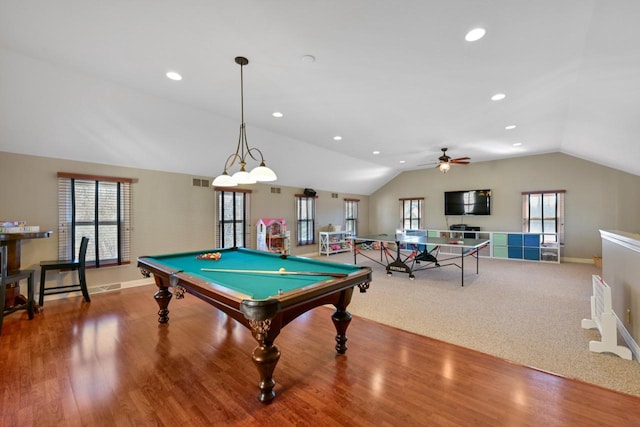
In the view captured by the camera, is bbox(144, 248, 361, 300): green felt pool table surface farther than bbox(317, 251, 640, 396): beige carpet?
No

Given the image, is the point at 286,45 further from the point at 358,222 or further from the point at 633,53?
the point at 358,222

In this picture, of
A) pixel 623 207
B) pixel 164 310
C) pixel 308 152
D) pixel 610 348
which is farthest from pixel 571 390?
pixel 623 207

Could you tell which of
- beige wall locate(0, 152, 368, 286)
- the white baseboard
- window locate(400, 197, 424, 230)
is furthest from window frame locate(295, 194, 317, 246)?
the white baseboard

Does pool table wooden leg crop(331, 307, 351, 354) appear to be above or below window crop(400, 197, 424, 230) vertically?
below

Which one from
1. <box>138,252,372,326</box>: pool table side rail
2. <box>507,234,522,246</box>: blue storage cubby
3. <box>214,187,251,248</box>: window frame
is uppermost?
<box>214,187,251,248</box>: window frame

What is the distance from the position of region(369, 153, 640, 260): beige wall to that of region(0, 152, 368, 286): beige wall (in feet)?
17.8

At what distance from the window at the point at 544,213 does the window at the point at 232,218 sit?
800 centimetres

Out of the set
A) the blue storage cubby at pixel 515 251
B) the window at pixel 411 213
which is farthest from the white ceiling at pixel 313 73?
the window at pixel 411 213

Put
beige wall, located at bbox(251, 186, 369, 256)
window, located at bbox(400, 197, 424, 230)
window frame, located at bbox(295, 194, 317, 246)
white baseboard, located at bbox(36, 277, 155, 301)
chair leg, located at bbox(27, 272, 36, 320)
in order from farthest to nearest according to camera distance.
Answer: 1. window, located at bbox(400, 197, 424, 230)
2. window frame, located at bbox(295, 194, 317, 246)
3. beige wall, located at bbox(251, 186, 369, 256)
4. white baseboard, located at bbox(36, 277, 155, 301)
5. chair leg, located at bbox(27, 272, 36, 320)

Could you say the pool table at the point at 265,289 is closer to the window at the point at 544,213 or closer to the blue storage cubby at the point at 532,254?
the blue storage cubby at the point at 532,254

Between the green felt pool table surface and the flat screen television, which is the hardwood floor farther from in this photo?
the flat screen television

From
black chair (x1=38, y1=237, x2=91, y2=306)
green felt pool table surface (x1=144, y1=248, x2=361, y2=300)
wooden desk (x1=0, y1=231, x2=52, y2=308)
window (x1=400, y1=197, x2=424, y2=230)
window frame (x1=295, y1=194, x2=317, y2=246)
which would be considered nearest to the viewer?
green felt pool table surface (x1=144, y1=248, x2=361, y2=300)

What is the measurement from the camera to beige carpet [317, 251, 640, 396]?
7.96 feet

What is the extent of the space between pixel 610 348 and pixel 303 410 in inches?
118
